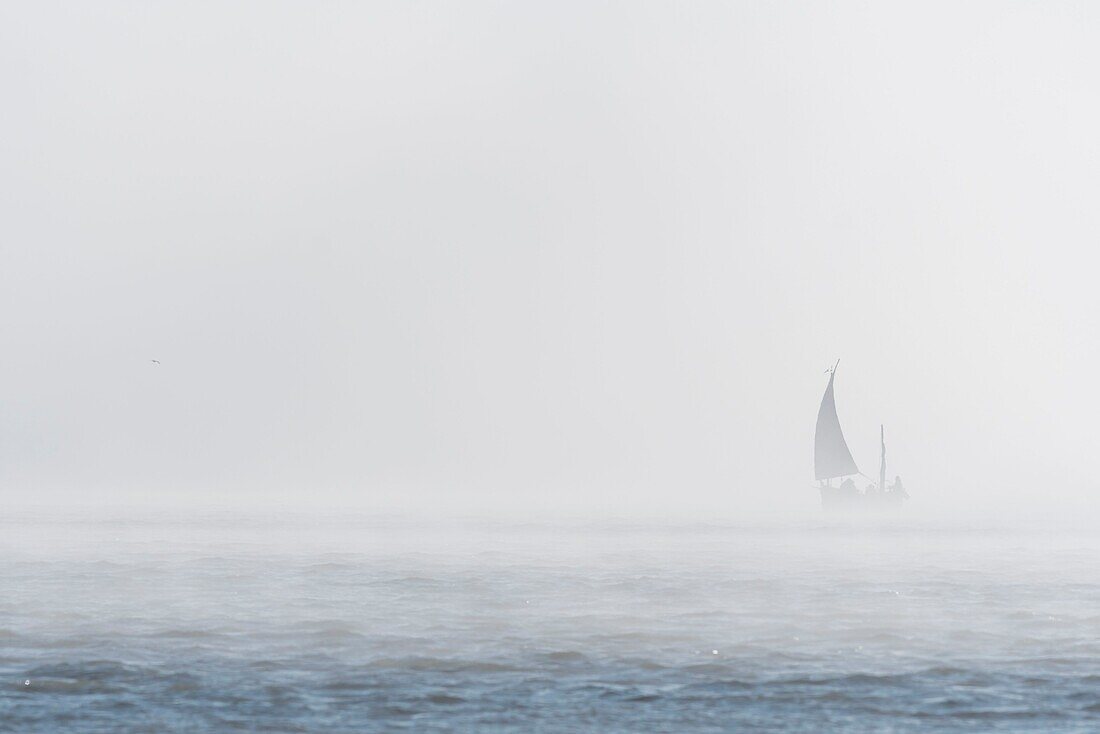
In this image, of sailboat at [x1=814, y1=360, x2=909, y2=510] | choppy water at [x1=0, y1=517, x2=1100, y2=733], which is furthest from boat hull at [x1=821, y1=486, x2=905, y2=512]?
choppy water at [x1=0, y1=517, x2=1100, y2=733]

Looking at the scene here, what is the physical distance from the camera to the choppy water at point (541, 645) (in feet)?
84.3

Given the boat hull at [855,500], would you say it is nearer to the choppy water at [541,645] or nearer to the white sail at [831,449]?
the white sail at [831,449]

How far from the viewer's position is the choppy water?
84.3 ft

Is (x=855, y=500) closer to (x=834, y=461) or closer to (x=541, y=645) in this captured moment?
(x=834, y=461)

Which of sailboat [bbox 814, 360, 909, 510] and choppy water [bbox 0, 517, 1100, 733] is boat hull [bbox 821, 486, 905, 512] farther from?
choppy water [bbox 0, 517, 1100, 733]

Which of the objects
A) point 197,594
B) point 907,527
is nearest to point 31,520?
point 907,527

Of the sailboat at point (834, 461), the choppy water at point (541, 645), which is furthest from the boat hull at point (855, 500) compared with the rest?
the choppy water at point (541, 645)

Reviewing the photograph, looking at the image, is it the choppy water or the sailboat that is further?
the sailboat

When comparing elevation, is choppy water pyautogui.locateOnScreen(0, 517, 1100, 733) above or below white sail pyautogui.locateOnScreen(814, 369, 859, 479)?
below

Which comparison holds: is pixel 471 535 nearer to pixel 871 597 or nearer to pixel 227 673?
pixel 871 597

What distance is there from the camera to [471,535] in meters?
101

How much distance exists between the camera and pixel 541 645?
113ft

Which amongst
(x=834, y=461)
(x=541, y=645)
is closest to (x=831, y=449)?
(x=834, y=461)

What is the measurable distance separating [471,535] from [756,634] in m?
65.0
